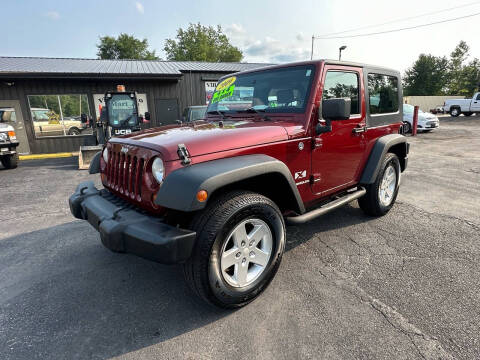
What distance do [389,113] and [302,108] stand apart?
188 cm

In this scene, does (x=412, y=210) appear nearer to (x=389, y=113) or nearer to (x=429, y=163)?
(x=389, y=113)

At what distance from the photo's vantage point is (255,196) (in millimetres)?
2254

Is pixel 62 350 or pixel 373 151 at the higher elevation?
pixel 373 151

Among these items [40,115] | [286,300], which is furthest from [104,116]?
[286,300]

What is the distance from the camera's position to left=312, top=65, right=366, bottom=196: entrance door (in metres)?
2.92

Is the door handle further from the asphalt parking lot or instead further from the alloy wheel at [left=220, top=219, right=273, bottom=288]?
the alloy wheel at [left=220, top=219, right=273, bottom=288]

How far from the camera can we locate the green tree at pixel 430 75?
51.0 m

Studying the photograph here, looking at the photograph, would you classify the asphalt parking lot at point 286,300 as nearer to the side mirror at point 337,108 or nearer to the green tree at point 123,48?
the side mirror at point 337,108

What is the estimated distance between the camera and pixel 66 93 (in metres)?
12.2

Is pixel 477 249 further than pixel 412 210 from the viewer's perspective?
No

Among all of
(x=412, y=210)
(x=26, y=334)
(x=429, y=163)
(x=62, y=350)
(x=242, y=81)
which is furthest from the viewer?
(x=429, y=163)

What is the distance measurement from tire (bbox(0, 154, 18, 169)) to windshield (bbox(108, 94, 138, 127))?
9.86 feet

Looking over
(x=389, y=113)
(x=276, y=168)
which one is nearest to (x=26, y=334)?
(x=276, y=168)

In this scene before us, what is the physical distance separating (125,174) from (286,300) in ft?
5.62
